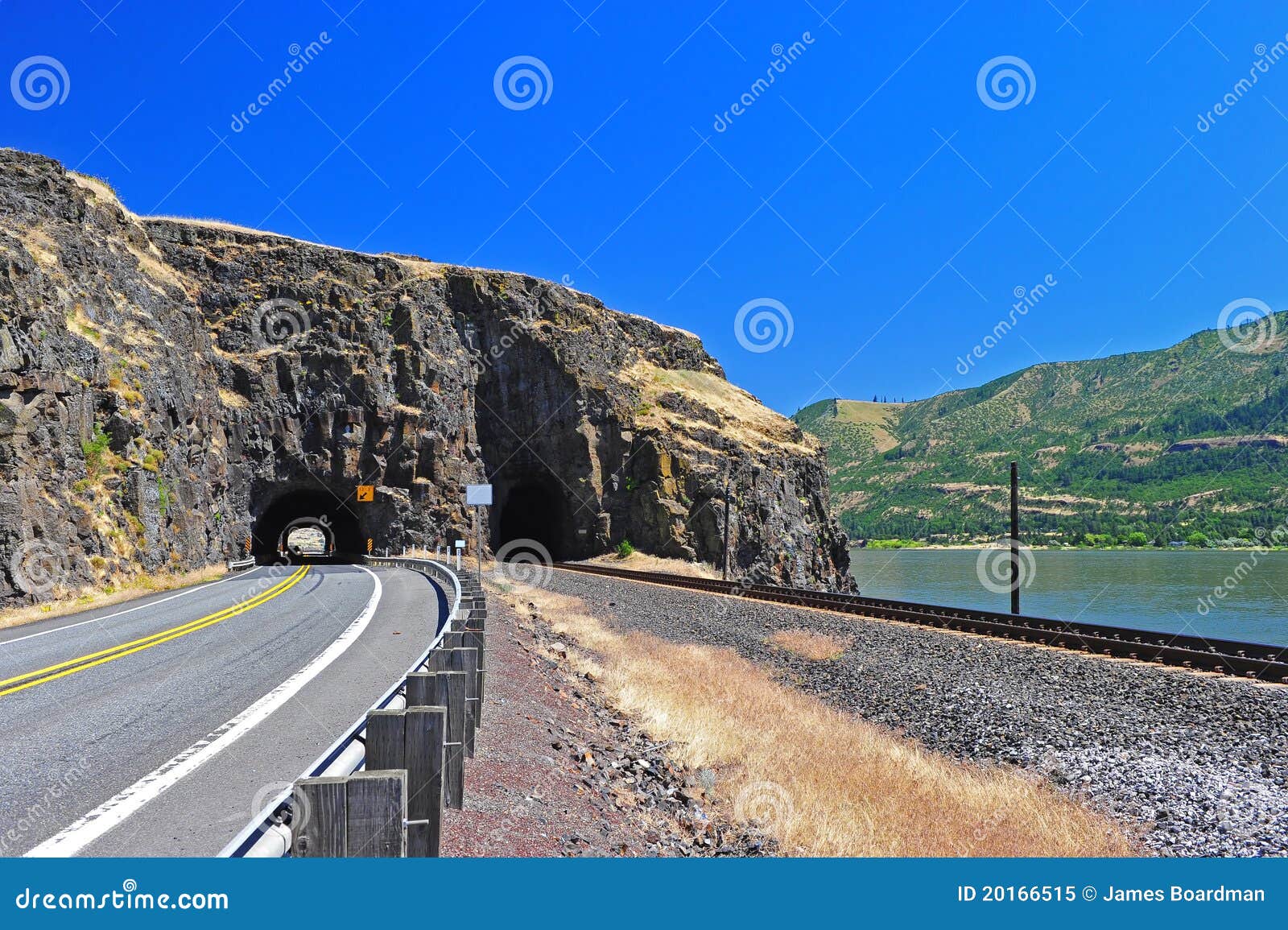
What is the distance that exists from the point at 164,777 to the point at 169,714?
2.30 meters

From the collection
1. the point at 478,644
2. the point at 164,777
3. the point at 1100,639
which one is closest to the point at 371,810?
the point at 164,777

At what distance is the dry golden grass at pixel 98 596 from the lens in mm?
16812

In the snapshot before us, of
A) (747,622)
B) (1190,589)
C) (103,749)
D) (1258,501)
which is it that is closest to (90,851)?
(103,749)

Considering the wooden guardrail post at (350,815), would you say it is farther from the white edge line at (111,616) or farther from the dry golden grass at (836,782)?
the white edge line at (111,616)

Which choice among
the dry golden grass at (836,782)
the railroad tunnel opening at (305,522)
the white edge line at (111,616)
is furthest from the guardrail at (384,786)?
the railroad tunnel opening at (305,522)

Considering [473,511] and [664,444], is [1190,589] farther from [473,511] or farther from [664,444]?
[473,511]

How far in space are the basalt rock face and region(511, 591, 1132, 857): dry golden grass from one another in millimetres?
18020

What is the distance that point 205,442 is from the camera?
37.3m

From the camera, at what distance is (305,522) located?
191 ft

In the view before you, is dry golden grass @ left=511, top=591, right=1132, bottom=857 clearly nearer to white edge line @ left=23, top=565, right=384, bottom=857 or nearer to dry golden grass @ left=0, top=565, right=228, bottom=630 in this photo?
white edge line @ left=23, top=565, right=384, bottom=857

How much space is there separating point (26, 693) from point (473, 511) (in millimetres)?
45935

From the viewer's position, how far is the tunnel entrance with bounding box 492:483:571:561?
6025 cm

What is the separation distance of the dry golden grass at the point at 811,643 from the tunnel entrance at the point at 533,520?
39.7 m

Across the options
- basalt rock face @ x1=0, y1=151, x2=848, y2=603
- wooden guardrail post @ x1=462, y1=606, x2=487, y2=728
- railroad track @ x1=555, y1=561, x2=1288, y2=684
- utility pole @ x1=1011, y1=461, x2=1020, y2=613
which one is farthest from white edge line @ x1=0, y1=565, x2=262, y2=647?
utility pole @ x1=1011, y1=461, x2=1020, y2=613
